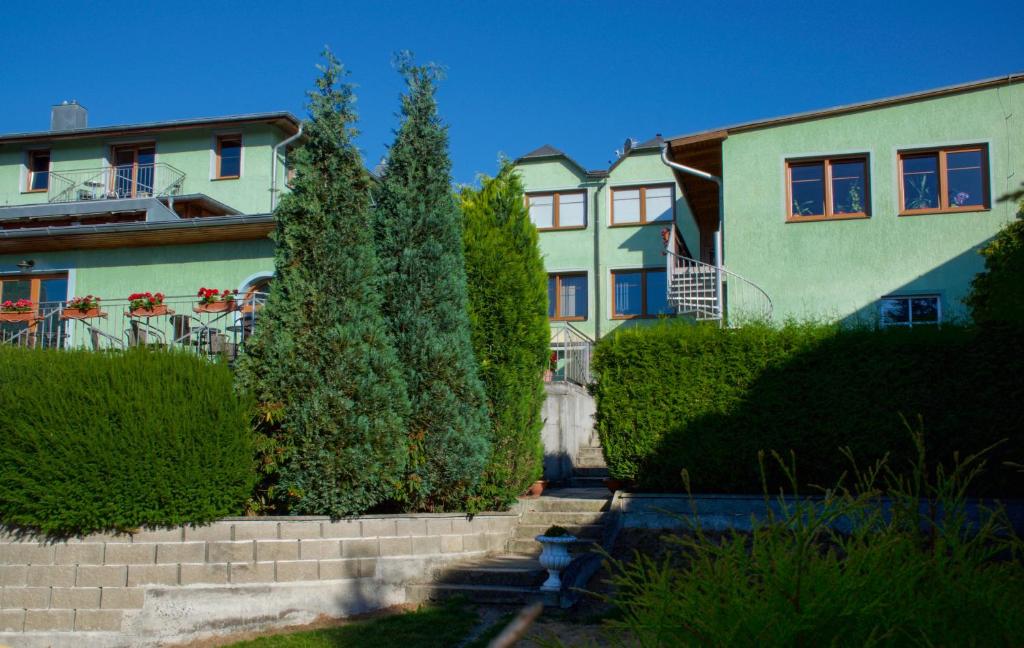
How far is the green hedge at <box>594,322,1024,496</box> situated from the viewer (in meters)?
10.4

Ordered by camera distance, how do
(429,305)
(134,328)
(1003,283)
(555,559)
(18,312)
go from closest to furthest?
(555,559) → (429,305) → (1003,283) → (134,328) → (18,312)

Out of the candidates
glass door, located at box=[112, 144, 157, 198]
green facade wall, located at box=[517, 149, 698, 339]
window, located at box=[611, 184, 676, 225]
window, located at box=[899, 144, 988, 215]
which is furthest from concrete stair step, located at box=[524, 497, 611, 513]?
glass door, located at box=[112, 144, 157, 198]

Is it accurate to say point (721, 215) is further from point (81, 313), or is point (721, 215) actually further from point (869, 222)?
point (81, 313)

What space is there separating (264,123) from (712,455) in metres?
19.9

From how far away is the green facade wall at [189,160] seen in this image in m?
26.5

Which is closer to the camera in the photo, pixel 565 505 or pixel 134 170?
pixel 565 505

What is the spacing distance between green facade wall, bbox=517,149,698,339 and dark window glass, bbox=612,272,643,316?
0.32 metres

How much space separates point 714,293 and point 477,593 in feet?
35.9

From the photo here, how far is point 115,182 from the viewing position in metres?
28.0

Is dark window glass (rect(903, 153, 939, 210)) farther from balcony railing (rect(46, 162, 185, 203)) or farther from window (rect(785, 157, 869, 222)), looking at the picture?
balcony railing (rect(46, 162, 185, 203))

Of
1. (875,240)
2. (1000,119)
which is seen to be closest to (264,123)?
(875,240)

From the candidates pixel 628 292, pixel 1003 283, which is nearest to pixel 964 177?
pixel 1003 283

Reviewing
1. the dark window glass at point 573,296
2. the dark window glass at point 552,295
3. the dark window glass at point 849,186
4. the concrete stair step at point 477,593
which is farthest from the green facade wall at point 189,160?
the concrete stair step at point 477,593

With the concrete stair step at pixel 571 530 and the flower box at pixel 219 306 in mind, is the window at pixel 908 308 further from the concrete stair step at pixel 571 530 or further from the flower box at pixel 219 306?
the flower box at pixel 219 306
